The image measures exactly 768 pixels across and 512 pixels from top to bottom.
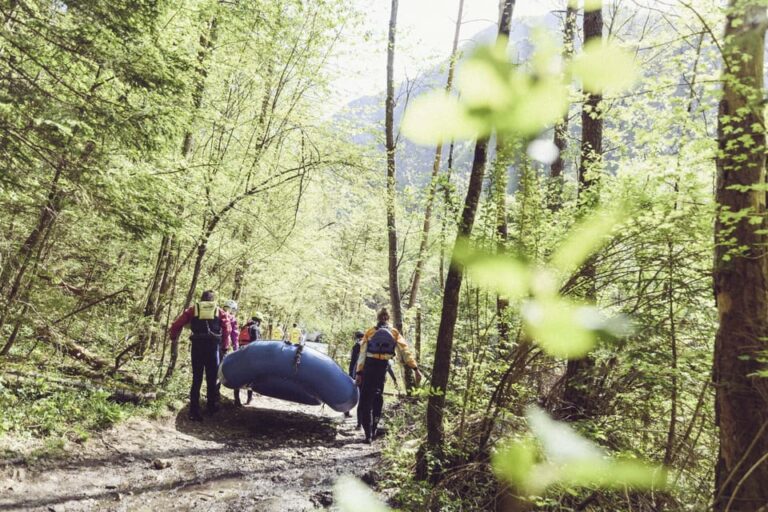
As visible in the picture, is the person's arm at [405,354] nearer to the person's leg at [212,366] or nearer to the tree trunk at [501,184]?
the tree trunk at [501,184]

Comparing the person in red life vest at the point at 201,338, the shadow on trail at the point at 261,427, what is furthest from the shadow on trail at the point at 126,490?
the person in red life vest at the point at 201,338

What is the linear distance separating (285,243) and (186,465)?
189 inches

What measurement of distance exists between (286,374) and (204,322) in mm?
1502

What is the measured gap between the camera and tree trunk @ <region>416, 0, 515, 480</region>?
16.2ft

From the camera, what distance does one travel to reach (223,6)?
7.42m

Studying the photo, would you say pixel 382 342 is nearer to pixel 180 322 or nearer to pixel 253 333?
pixel 180 322

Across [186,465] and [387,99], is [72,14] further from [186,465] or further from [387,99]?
[387,99]

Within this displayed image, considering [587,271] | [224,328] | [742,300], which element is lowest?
[224,328]

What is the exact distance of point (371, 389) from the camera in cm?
709

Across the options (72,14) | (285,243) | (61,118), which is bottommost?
(285,243)

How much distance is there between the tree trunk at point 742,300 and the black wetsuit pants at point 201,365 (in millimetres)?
6238

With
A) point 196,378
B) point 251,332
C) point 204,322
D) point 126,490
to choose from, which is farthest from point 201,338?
point 251,332

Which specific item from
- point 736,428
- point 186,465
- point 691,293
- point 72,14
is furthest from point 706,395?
point 72,14

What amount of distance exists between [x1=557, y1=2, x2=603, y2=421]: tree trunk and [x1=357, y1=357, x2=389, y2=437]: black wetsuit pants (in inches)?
102
